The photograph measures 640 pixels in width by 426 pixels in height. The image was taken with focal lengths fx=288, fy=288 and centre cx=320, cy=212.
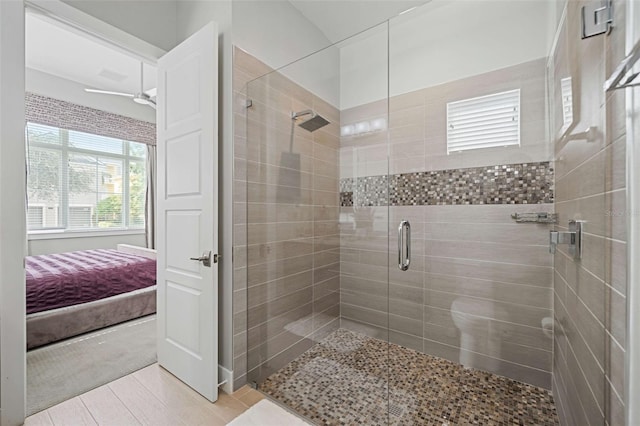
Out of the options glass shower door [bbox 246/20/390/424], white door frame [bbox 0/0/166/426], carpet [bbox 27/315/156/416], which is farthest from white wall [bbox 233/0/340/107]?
carpet [bbox 27/315/156/416]

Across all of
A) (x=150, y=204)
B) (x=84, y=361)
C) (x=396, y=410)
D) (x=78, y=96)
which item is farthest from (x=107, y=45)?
(x=150, y=204)

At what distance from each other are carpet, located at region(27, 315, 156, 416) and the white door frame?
0.82ft

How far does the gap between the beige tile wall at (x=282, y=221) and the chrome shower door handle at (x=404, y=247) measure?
0.53 metres

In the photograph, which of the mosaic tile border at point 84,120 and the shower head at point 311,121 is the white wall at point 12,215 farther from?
the mosaic tile border at point 84,120

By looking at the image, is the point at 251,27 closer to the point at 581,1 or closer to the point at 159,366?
the point at 581,1

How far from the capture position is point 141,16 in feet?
6.74

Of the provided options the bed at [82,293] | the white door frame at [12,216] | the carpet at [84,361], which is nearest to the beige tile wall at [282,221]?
the carpet at [84,361]

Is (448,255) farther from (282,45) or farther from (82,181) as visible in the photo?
(82,181)

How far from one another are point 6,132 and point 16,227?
509 millimetres

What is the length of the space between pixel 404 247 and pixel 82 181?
5.24 metres

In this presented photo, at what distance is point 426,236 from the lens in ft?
7.70

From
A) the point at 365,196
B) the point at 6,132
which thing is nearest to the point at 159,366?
the point at 6,132

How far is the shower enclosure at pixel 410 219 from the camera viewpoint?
6.19ft

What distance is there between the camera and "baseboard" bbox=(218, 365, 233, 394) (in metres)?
1.91
